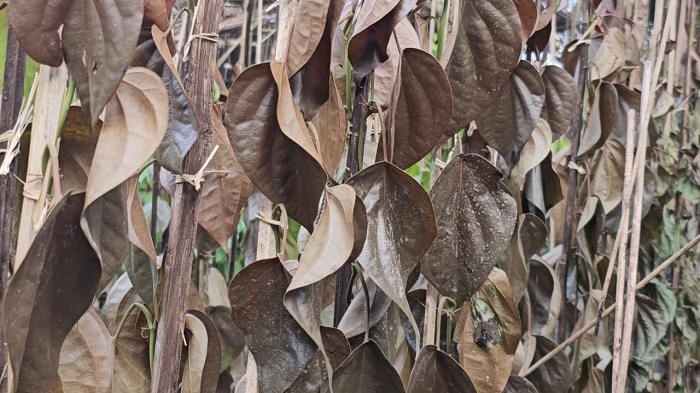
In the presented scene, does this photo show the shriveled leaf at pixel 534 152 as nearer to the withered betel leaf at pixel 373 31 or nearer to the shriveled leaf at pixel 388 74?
the shriveled leaf at pixel 388 74

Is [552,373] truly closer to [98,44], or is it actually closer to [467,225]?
[467,225]

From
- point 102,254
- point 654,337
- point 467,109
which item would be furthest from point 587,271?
point 102,254

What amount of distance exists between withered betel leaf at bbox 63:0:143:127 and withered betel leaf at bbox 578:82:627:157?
0.75 meters

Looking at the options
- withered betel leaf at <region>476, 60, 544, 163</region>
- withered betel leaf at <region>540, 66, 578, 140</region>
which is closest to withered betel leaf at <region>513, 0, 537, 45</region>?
withered betel leaf at <region>476, 60, 544, 163</region>

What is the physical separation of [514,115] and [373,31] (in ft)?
0.73

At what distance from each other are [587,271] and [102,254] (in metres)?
0.85

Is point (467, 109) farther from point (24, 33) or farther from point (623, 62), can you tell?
point (623, 62)

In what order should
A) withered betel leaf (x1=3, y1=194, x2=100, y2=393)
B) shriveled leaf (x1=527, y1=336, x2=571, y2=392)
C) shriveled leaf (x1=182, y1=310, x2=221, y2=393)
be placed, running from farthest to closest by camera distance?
shriveled leaf (x1=527, y1=336, x2=571, y2=392), shriveled leaf (x1=182, y1=310, x2=221, y2=393), withered betel leaf (x1=3, y1=194, x2=100, y2=393)

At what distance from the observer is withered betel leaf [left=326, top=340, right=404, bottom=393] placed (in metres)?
0.58

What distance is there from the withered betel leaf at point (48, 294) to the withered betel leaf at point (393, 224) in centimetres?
19

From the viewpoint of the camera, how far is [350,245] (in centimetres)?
48

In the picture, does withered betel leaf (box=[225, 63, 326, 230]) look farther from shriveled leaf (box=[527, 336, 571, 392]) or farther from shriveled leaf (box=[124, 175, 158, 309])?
shriveled leaf (box=[527, 336, 571, 392])

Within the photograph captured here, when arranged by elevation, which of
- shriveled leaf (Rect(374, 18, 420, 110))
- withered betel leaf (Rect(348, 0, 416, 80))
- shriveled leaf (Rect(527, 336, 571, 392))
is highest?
withered betel leaf (Rect(348, 0, 416, 80))

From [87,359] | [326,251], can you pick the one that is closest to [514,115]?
[326,251]
